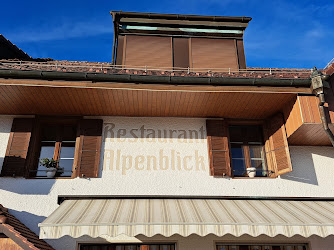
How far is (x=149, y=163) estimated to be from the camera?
9.12 m

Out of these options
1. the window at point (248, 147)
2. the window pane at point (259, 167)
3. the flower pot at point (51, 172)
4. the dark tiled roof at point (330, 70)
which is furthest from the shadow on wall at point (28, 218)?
the dark tiled roof at point (330, 70)

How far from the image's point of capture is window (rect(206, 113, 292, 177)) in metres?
9.15

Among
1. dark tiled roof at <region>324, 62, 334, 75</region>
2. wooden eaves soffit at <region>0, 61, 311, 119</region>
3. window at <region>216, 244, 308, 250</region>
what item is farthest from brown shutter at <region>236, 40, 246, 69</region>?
window at <region>216, 244, 308, 250</region>

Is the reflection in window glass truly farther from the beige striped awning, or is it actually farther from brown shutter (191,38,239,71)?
brown shutter (191,38,239,71)

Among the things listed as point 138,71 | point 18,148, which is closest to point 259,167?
point 138,71

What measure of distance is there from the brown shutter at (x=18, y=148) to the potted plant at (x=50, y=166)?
588 mm

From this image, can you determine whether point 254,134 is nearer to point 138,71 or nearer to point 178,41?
point 178,41

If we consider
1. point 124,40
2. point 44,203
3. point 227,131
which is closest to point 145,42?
point 124,40

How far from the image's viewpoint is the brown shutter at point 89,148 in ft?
29.0

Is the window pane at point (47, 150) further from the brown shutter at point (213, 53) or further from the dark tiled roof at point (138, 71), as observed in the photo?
the brown shutter at point (213, 53)

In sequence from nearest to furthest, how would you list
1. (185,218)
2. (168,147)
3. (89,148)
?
(185,218), (89,148), (168,147)

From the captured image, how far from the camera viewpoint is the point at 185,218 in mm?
6945

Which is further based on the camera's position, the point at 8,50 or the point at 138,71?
the point at 8,50

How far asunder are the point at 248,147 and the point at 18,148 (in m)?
7.99
